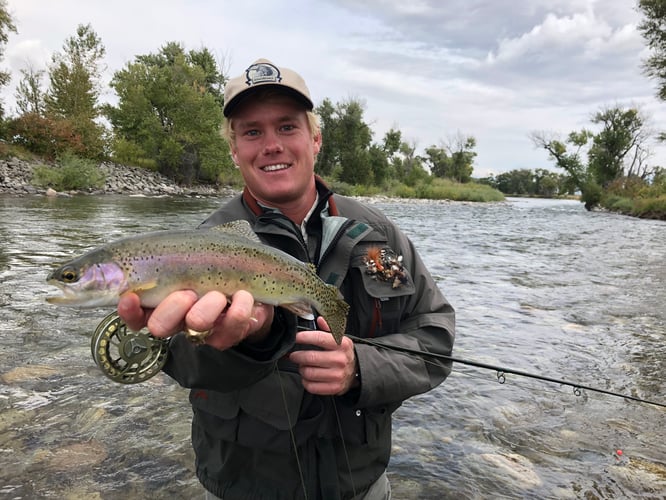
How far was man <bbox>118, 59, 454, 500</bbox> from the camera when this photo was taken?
1890mm

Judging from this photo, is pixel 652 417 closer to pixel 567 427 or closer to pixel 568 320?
pixel 567 427

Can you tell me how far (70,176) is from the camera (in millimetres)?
30188

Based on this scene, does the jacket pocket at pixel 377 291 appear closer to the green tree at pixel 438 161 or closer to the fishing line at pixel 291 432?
the fishing line at pixel 291 432

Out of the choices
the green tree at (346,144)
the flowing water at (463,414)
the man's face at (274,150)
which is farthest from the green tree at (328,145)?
the man's face at (274,150)

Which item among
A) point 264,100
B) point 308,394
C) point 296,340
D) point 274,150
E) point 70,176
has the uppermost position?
point 264,100


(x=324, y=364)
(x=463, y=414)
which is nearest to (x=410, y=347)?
(x=324, y=364)

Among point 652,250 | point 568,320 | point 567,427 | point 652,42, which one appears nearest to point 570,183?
point 652,42

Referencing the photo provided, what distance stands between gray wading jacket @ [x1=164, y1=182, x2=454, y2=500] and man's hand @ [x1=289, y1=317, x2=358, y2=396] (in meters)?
0.09

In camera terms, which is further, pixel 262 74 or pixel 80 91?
pixel 80 91

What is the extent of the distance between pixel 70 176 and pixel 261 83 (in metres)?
32.5

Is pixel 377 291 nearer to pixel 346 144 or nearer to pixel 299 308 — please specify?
pixel 299 308

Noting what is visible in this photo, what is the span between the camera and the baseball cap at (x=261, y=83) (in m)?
2.42

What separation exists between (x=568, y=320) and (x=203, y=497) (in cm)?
613

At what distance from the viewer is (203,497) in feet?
10.2
